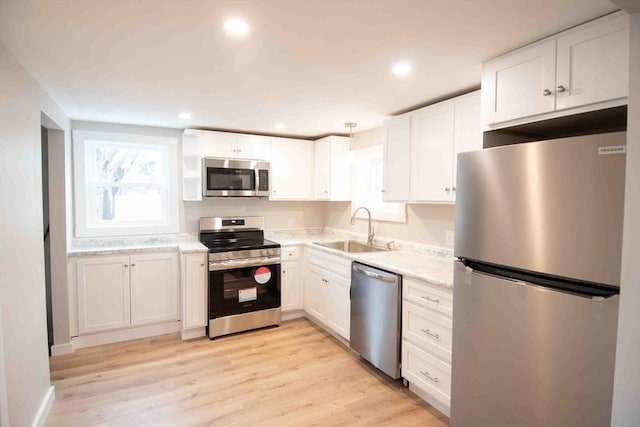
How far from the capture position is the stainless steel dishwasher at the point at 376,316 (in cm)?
260

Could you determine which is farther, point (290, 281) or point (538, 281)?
point (290, 281)

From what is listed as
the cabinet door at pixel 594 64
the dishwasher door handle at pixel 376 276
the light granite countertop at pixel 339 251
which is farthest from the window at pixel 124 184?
the cabinet door at pixel 594 64

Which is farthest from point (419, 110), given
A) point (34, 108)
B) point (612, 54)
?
point (34, 108)

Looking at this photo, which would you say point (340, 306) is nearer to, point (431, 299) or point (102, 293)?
point (431, 299)

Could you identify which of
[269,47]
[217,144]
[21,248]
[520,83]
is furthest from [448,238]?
[21,248]

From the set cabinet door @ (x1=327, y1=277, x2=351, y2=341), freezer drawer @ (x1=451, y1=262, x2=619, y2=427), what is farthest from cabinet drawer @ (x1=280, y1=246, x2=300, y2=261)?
freezer drawer @ (x1=451, y1=262, x2=619, y2=427)

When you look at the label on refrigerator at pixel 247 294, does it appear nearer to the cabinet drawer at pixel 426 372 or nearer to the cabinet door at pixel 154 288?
the cabinet door at pixel 154 288

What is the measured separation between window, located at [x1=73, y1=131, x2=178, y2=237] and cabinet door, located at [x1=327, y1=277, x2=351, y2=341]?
6.61 feet

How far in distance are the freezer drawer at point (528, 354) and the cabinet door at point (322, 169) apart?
2.50m

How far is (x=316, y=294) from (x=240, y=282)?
847mm

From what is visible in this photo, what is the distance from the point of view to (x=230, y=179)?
Answer: 393 cm

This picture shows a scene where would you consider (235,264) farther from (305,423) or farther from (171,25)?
(171,25)

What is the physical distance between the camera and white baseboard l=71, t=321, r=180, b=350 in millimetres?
3398

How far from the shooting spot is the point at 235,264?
3.63 m
